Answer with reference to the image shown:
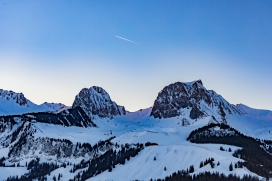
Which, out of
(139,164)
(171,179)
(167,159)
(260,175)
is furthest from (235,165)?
(139,164)

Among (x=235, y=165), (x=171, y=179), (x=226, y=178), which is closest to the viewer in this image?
(x=226, y=178)

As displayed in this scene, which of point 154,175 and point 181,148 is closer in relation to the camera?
point 154,175

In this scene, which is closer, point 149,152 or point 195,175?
point 195,175

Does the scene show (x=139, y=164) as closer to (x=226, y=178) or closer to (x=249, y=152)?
(x=249, y=152)

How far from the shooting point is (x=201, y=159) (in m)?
150

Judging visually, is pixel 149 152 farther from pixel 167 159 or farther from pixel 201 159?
pixel 201 159

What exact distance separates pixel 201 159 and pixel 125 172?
47.3m

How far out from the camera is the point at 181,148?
593ft

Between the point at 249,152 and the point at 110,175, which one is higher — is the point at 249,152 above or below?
above

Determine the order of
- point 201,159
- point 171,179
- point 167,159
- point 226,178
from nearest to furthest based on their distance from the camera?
1. point 226,178
2. point 171,179
3. point 201,159
4. point 167,159

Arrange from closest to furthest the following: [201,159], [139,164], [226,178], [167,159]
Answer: [226,178]
[201,159]
[167,159]
[139,164]

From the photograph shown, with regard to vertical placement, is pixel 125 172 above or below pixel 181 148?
below

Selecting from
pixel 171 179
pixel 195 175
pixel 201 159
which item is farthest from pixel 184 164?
pixel 195 175

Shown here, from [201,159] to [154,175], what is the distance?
22191 mm
